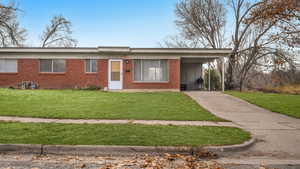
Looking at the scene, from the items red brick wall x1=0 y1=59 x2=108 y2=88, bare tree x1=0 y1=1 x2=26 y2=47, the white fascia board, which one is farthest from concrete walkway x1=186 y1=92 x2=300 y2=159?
bare tree x1=0 y1=1 x2=26 y2=47

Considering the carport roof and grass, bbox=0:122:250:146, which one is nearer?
grass, bbox=0:122:250:146

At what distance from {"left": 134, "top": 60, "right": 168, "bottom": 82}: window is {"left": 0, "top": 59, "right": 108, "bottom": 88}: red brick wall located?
→ 8.48 feet

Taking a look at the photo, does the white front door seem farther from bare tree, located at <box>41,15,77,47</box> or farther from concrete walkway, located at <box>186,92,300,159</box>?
bare tree, located at <box>41,15,77,47</box>

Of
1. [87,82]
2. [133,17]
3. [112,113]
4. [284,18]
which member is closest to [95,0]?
[133,17]

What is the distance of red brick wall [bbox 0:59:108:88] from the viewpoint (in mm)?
16266

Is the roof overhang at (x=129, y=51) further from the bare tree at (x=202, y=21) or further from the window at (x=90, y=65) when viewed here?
the bare tree at (x=202, y=21)

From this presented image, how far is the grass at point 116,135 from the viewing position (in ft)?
15.0

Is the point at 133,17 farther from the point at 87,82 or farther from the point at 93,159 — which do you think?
the point at 93,159

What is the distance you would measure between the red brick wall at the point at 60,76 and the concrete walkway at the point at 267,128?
8.94m

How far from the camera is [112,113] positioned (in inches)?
317

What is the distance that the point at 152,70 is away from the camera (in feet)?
54.3

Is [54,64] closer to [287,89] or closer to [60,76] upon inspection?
[60,76]

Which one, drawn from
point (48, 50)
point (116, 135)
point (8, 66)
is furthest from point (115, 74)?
point (116, 135)

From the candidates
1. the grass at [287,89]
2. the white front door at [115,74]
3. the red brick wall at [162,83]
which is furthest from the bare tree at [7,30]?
the grass at [287,89]
